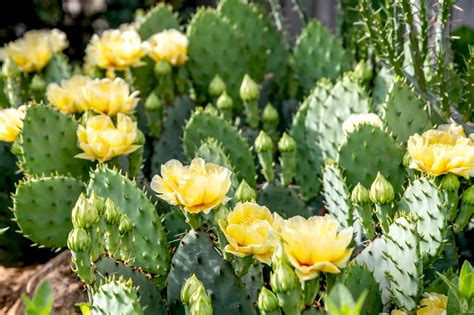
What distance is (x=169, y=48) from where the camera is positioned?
2432 millimetres

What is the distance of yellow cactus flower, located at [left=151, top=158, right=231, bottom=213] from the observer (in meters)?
1.40

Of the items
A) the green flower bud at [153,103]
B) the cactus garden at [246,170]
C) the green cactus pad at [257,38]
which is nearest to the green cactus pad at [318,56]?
the cactus garden at [246,170]

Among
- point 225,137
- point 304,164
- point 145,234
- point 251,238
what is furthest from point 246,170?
point 251,238

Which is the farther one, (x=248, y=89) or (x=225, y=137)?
(x=248, y=89)

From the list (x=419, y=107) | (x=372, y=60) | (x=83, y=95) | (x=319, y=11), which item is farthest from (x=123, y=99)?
(x=319, y=11)

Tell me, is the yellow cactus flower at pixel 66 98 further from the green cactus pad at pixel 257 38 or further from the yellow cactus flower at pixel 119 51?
the green cactus pad at pixel 257 38

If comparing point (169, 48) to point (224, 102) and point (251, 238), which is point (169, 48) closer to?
point (224, 102)

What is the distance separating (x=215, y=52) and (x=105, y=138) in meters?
0.86

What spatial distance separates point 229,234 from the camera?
134 centimetres

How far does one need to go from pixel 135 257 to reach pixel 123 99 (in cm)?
54

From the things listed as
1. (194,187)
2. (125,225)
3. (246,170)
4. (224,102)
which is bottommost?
(246,170)

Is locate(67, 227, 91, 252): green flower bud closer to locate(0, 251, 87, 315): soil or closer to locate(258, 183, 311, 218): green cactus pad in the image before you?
locate(0, 251, 87, 315): soil

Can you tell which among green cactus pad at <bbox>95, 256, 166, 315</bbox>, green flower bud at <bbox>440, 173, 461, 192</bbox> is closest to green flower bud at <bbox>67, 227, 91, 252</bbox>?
green cactus pad at <bbox>95, 256, 166, 315</bbox>

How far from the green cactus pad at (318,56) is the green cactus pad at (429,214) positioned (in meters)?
1.07
